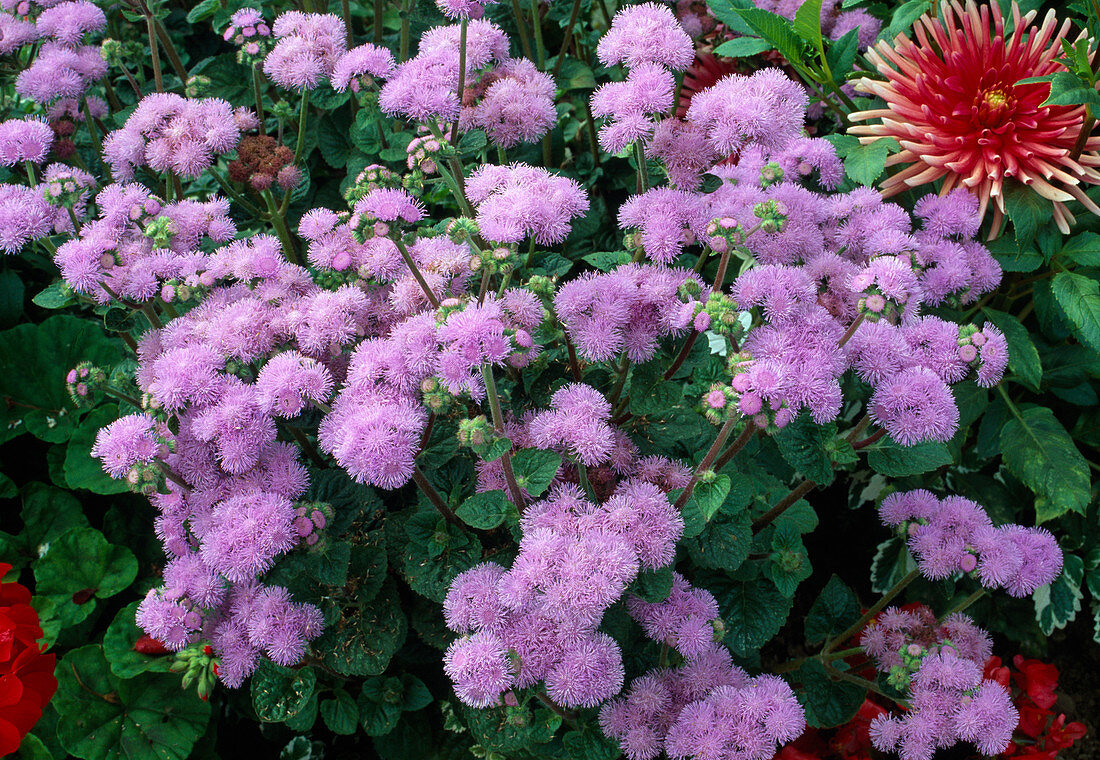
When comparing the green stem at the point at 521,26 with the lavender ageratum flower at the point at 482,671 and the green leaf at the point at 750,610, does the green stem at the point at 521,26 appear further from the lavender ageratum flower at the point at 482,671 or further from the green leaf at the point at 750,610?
the lavender ageratum flower at the point at 482,671

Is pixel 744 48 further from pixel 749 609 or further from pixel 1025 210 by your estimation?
pixel 749 609

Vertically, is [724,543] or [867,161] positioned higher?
[867,161]

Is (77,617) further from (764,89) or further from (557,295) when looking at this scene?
(764,89)

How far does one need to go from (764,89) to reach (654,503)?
943 millimetres

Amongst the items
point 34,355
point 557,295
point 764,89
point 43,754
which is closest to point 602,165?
point 764,89

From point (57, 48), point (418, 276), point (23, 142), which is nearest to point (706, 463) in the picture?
point (418, 276)

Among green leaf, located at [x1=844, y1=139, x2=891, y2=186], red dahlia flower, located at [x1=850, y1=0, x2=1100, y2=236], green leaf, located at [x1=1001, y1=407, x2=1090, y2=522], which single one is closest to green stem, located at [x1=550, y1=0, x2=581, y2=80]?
red dahlia flower, located at [x1=850, y1=0, x2=1100, y2=236]

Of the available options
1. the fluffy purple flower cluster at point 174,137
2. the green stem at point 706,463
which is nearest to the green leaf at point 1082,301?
the green stem at point 706,463

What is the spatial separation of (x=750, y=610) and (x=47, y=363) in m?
2.03

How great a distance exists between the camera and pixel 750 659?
6.43 ft

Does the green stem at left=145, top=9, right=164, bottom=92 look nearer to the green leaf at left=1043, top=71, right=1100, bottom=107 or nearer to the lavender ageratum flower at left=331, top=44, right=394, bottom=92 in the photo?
the lavender ageratum flower at left=331, top=44, right=394, bottom=92

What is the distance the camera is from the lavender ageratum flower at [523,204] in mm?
1582

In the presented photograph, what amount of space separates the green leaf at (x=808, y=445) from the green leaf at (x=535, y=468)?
44 centimetres

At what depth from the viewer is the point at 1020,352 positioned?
2.08m
